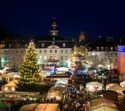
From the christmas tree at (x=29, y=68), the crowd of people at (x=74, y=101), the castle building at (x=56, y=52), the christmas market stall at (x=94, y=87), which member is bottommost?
the crowd of people at (x=74, y=101)

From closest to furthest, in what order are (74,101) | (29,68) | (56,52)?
(74,101) → (29,68) → (56,52)

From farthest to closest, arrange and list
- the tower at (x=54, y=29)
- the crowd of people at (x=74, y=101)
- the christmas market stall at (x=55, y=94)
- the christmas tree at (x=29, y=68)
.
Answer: the tower at (x=54, y=29)
the christmas tree at (x=29, y=68)
the christmas market stall at (x=55, y=94)
the crowd of people at (x=74, y=101)

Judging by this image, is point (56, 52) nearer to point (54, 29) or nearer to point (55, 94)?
point (54, 29)

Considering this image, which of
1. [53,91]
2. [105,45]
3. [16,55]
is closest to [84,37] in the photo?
[105,45]

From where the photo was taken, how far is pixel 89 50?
62812mm

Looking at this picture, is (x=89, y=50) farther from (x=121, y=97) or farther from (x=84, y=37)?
(x=121, y=97)

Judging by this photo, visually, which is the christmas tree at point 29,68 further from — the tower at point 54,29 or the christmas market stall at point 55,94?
the tower at point 54,29

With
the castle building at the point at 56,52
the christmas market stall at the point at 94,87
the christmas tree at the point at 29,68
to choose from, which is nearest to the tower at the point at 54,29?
the castle building at the point at 56,52

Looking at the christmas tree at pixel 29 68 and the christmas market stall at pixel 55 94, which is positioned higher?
the christmas tree at pixel 29 68

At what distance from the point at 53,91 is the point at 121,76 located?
12.8 meters

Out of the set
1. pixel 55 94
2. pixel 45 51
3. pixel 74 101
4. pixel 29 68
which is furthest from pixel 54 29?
pixel 74 101

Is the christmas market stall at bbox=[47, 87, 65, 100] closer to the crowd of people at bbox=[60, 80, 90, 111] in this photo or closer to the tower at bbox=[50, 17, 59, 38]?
the crowd of people at bbox=[60, 80, 90, 111]

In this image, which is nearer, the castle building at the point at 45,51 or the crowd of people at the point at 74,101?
the crowd of people at the point at 74,101

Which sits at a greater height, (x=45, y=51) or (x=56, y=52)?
(x=45, y=51)
